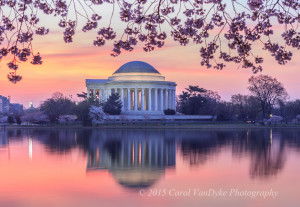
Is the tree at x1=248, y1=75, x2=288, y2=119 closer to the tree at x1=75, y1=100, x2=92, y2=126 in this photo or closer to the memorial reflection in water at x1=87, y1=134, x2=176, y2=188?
the tree at x1=75, y1=100, x2=92, y2=126

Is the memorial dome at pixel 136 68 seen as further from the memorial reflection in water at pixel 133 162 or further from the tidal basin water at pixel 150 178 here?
the tidal basin water at pixel 150 178

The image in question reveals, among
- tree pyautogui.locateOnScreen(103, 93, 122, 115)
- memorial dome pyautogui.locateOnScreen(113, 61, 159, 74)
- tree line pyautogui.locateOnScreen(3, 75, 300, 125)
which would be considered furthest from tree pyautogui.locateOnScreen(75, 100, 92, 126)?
memorial dome pyautogui.locateOnScreen(113, 61, 159, 74)

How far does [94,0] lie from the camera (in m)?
13.9

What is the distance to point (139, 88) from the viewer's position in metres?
135

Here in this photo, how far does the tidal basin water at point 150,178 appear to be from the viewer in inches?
864

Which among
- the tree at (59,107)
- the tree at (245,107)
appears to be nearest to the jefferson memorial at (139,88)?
the tree at (59,107)

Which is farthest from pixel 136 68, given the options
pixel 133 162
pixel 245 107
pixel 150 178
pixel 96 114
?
pixel 150 178

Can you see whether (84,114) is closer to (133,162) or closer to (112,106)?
(112,106)

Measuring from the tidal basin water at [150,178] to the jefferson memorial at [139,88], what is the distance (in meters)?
87.4

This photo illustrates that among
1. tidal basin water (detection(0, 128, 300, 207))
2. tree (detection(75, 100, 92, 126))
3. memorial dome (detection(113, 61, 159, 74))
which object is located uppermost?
memorial dome (detection(113, 61, 159, 74))

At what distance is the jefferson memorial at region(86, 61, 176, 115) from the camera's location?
13262 centimetres

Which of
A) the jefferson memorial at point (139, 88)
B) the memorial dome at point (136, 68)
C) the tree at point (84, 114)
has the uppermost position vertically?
the memorial dome at point (136, 68)

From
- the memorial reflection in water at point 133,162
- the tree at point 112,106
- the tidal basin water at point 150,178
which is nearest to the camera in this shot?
the tidal basin water at point 150,178

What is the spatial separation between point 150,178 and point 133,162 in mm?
8372
